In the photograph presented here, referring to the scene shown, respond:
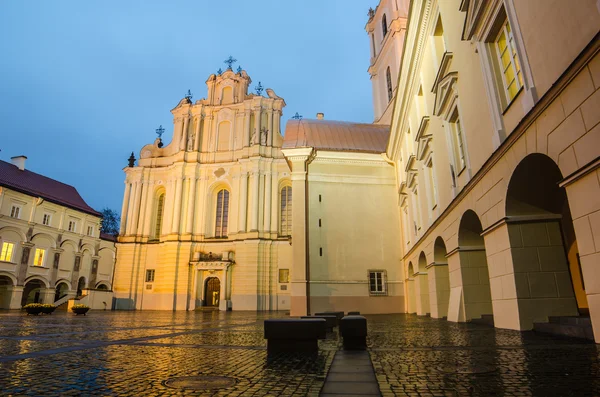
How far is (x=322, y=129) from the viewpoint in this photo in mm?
26500

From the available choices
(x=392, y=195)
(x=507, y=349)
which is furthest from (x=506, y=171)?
(x=392, y=195)

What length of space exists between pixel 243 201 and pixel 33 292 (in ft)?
78.3

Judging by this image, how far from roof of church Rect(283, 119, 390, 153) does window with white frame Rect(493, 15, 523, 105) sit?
16037 millimetres

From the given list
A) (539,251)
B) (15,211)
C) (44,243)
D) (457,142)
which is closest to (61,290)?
(44,243)

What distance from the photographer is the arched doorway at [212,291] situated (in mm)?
38344

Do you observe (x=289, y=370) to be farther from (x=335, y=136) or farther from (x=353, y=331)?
(x=335, y=136)

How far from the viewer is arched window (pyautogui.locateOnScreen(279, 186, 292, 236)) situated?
1507 inches

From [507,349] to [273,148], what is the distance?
36.6 m

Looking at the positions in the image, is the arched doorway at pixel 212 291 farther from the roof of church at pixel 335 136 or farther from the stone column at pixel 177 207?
the roof of church at pixel 335 136

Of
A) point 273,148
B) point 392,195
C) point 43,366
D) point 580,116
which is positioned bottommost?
point 43,366

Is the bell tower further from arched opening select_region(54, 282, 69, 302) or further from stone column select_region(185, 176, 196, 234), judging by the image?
arched opening select_region(54, 282, 69, 302)

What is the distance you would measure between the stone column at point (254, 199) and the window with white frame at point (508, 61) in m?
30.7

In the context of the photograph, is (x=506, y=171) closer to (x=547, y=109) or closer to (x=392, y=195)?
(x=547, y=109)

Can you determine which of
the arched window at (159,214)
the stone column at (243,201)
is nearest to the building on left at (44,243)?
the arched window at (159,214)
